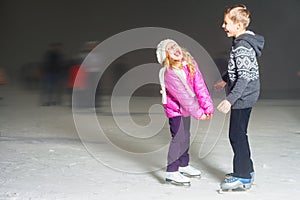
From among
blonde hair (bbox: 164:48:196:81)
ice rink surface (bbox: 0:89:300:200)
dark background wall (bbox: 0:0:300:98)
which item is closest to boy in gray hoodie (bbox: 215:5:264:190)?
ice rink surface (bbox: 0:89:300:200)

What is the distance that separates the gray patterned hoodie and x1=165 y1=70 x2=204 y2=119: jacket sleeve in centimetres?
30

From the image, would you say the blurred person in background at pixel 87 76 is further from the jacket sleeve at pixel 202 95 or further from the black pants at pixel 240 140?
the black pants at pixel 240 140

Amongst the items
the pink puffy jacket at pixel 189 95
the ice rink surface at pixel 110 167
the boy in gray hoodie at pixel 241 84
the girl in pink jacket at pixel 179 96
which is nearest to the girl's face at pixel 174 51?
the girl in pink jacket at pixel 179 96

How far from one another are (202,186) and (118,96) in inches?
335

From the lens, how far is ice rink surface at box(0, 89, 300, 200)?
3.70 metres

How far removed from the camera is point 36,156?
5.09 m

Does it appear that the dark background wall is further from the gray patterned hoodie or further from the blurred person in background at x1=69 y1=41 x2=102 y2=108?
the gray patterned hoodie

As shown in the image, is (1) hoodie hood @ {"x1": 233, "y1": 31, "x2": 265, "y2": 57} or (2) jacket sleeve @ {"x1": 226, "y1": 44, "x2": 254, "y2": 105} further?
(1) hoodie hood @ {"x1": 233, "y1": 31, "x2": 265, "y2": 57}

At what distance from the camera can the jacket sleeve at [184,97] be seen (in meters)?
3.77

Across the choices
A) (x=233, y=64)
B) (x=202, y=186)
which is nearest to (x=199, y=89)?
(x=233, y=64)

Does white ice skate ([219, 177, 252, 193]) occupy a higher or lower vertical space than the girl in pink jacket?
lower

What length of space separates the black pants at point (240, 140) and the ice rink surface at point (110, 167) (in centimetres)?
18

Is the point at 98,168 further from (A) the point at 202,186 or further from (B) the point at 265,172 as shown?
(B) the point at 265,172

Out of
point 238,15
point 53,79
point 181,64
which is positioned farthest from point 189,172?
point 53,79
